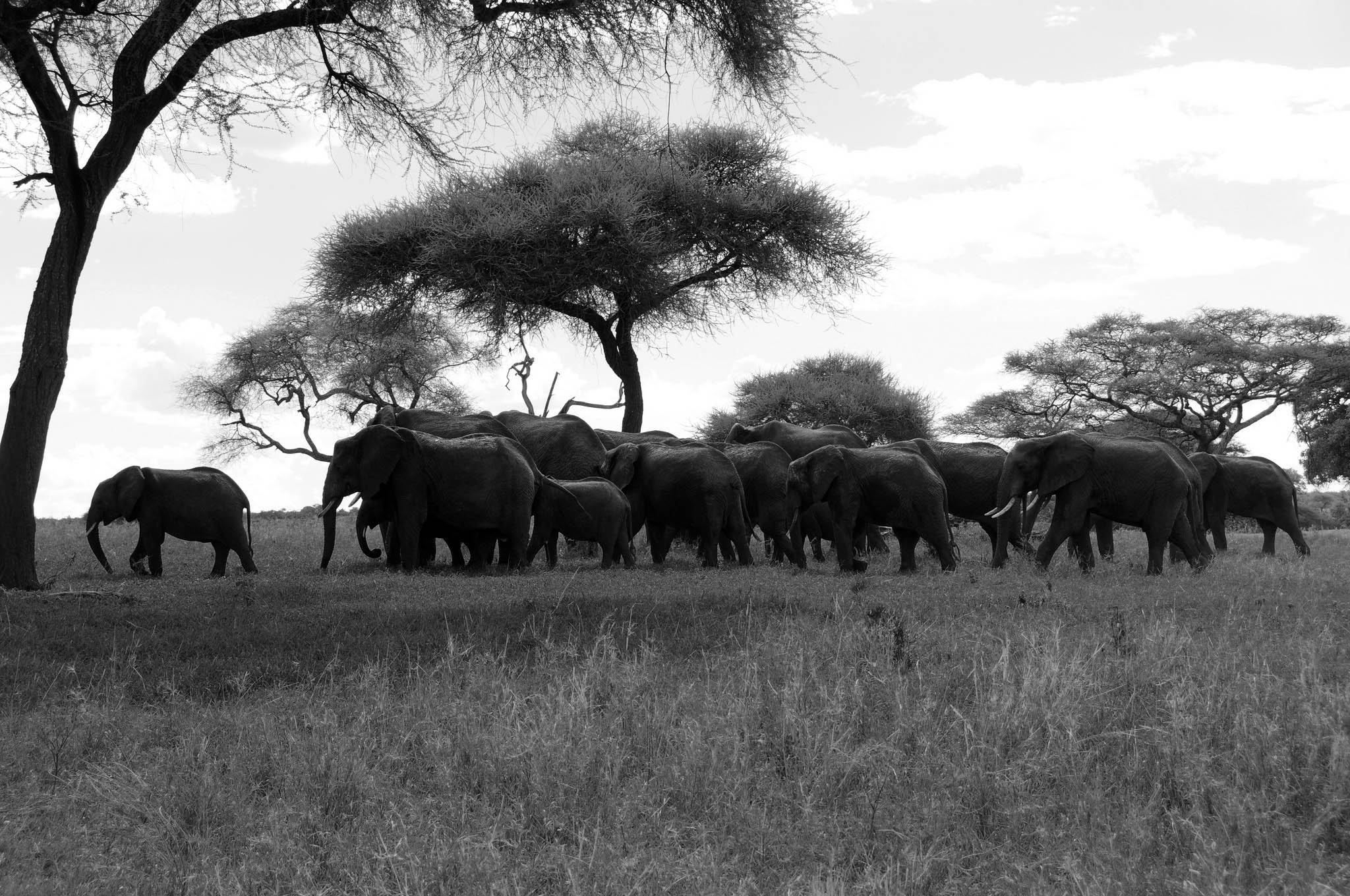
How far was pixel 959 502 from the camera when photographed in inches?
798

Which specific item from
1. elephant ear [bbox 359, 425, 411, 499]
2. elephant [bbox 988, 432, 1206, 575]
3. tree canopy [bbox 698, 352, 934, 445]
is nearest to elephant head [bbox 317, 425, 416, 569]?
elephant ear [bbox 359, 425, 411, 499]

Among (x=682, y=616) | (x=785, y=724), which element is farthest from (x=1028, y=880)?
(x=682, y=616)

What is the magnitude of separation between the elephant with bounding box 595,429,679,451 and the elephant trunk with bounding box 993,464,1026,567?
22.8 ft

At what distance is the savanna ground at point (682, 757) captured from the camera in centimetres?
512

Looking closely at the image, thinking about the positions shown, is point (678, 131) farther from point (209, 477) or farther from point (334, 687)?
point (334, 687)

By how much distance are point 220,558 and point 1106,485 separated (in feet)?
41.4

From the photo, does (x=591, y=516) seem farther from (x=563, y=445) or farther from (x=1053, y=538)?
(x=1053, y=538)

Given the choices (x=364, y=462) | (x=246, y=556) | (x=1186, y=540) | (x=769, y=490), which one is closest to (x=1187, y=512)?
(x=1186, y=540)

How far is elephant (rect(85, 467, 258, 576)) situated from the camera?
16.9 metres

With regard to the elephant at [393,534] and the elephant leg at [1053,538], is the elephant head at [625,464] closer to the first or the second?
the elephant at [393,534]

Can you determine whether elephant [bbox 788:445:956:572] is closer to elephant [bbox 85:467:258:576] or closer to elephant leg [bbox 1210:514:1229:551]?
elephant leg [bbox 1210:514:1229:551]

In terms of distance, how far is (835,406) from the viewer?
45000mm

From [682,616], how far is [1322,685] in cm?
525

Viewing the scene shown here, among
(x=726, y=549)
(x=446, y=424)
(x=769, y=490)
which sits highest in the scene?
(x=446, y=424)
